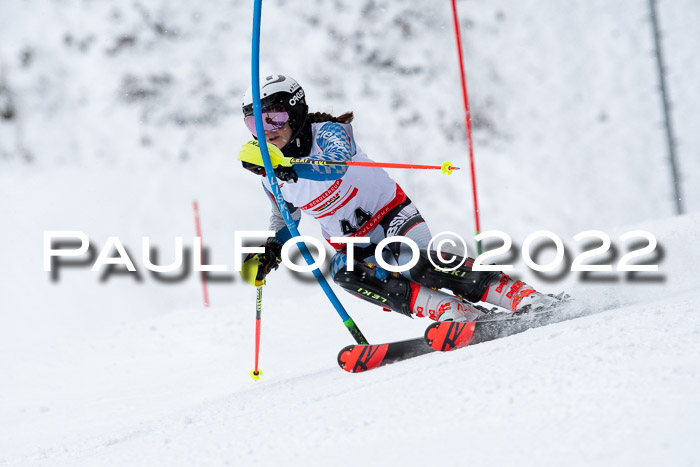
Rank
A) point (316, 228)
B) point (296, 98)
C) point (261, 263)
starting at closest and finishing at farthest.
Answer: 1. point (296, 98)
2. point (261, 263)
3. point (316, 228)

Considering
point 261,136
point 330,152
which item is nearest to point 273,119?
point 261,136

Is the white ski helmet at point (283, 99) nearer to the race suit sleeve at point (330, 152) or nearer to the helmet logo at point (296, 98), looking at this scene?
the helmet logo at point (296, 98)

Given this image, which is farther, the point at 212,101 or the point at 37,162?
the point at 212,101

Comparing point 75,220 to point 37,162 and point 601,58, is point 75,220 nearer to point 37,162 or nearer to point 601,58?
point 37,162

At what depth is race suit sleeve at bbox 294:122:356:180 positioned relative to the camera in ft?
11.4

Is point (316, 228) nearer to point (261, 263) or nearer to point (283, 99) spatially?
point (261, 263)

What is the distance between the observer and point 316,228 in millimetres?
12281

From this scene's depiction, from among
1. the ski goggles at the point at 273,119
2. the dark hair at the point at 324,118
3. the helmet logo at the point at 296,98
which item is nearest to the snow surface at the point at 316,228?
the dark hair at the point at 324,118

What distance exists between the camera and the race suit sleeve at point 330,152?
3.48m

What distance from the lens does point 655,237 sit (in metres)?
5.89

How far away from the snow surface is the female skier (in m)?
0.57

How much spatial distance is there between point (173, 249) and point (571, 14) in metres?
10.9

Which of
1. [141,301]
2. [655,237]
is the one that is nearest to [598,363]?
[655,237]

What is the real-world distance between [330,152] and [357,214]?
0.49m
